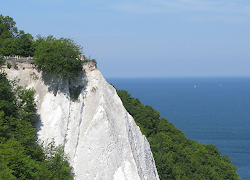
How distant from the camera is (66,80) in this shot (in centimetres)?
4300

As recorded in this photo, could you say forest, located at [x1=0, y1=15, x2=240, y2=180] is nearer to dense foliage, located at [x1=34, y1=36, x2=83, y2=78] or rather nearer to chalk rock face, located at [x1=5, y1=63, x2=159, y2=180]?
dense foliage, located at [x1=34, y1=36, x2=83, y2=78]

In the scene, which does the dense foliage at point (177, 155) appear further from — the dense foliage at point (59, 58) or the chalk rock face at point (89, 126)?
the dense foliage at point (59, 58)

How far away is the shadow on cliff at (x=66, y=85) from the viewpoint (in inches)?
1680

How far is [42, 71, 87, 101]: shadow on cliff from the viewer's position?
42.7 metres

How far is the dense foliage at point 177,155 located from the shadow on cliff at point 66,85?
2047 centimetres

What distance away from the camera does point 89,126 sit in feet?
132

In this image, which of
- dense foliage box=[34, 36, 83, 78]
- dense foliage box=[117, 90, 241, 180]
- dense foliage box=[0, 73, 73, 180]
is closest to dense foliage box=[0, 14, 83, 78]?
dense foliage box=[34, 36, 83, 78]

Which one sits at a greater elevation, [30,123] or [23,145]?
[30,123]

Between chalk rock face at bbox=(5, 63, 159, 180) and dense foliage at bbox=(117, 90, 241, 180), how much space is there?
14.1 metres

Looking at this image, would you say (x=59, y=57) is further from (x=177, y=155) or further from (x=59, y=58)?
(x=177, y=155)

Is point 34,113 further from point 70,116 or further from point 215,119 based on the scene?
point 215,119

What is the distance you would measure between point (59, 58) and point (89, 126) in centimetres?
896

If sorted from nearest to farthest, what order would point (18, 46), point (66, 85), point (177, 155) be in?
point (66, 85) → point (18, 46) → point (177, 155)

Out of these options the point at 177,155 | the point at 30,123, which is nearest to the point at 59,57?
the point at 30,123
